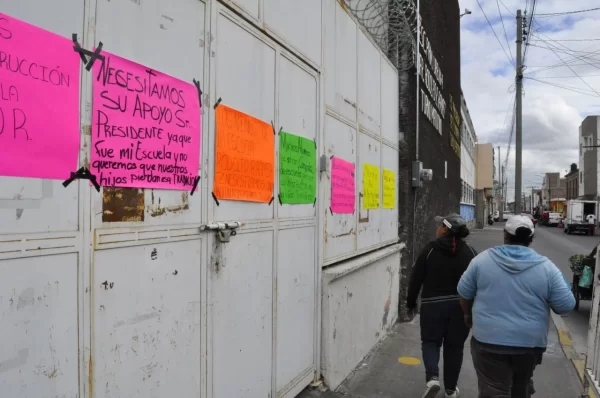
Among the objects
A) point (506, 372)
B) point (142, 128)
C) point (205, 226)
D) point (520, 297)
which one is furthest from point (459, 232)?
point (142, 128)

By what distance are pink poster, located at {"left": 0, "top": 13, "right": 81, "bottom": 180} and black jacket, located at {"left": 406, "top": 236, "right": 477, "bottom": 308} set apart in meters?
3.53

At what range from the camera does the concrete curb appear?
17.2 ft

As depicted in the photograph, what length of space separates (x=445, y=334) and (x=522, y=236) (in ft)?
5.63

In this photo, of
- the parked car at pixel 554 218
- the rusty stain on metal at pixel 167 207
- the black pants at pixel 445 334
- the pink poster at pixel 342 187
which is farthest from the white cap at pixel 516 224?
the parked car at pixel 554 218

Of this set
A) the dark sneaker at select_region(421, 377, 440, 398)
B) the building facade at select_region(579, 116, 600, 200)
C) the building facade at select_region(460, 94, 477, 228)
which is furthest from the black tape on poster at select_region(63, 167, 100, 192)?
the building facade at select_region(579, 116, 600, 200)

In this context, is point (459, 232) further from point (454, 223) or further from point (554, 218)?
point (554, 218)

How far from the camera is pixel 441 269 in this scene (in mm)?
4562

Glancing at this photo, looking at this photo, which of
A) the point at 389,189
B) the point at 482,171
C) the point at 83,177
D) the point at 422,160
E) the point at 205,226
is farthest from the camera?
the point at 482,171

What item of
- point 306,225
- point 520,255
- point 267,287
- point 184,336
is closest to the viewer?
point 184,336

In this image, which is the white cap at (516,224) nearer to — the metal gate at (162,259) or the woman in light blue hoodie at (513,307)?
the woman in light blue hoodie at (513,307)

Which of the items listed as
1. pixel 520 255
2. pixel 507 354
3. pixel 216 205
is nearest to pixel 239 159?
pixel 216 205

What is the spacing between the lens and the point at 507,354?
3.18m

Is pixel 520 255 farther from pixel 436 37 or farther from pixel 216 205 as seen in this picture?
pixel 436 37

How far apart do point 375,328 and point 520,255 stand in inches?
131
